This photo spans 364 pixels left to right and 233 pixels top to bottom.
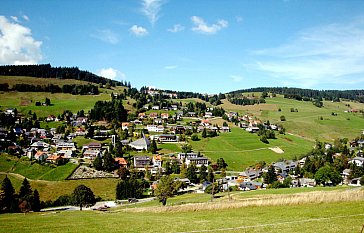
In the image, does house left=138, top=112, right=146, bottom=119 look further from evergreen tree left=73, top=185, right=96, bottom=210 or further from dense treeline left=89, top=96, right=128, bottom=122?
evergreen tree left=73, top=185, right=96, bottom=210

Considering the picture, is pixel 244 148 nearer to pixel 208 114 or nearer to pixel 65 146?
pixel 208 114

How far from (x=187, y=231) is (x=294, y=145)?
135m

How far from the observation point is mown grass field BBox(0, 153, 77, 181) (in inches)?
3460

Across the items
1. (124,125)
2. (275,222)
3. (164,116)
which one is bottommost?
(275,222)

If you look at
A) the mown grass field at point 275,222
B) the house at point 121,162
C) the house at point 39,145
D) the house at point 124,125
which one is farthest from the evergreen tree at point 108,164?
the mown grass field at point 275,222

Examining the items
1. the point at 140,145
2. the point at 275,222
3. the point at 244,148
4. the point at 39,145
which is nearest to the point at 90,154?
the point at 140,145

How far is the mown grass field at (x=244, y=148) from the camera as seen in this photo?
114 meters

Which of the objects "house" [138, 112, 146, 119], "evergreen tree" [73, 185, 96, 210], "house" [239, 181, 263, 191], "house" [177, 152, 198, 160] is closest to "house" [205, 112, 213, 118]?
"house" [138, 112, 146, 119]

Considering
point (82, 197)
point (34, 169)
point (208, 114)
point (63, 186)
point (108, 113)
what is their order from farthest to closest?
point (208, 114) < point (108, 113) < point (34, 169) < point (63, 186) < point (82, 197)

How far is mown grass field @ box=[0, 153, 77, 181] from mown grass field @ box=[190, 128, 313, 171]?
164 feet

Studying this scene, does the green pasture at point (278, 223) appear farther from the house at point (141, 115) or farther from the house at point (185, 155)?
the house at point (141, 115)

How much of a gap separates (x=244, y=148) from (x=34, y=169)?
78587 millimetres

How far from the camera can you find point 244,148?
127 meters

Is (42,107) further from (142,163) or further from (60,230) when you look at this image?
(60,230)
